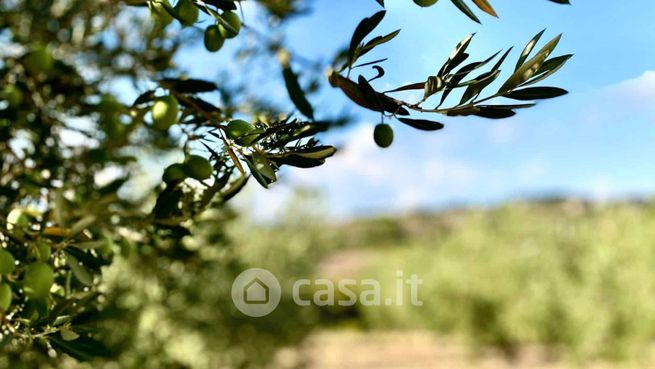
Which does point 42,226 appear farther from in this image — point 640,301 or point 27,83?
point 640,301

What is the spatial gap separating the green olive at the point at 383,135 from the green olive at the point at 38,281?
1.79 ft

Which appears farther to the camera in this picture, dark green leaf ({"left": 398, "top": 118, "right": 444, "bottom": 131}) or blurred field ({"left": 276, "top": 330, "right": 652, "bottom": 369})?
blurred field ({"left": 276, "top": 330, "right": 652, "bottom": 369})

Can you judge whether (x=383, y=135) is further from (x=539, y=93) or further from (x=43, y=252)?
(x=43, y=252)

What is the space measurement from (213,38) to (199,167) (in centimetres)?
28

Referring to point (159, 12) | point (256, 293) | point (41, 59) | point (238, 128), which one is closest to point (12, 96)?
point (41, 59)

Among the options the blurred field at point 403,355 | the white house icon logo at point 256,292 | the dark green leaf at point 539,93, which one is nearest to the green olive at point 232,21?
the dark green leaf at point 539,93

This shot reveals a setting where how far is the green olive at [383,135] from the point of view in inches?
40.5

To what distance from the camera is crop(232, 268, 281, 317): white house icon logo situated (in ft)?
33.3

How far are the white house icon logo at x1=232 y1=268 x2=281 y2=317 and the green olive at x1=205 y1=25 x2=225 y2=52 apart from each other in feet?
28.3

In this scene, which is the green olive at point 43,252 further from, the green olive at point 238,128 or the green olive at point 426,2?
the green olive at point 426,2

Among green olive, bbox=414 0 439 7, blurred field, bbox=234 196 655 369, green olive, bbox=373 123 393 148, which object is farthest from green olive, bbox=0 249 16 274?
blurred field, bbox=234 196 655 369

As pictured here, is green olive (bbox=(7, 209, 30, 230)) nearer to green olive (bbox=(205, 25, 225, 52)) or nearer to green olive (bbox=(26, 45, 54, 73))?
green olive (bbox=(26, 45, 54, 73))

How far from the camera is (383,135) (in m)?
1.03

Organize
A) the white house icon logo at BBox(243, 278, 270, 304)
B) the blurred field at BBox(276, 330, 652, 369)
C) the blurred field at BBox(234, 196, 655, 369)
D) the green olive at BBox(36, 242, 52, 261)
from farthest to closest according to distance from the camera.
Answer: the blurred field at BBox(276, 330, 652, 369) < the blurred field at BBox(234, 196, 655, 369) < the white house icon logo at BBox(243, 278, 270, 304) < the green olive at BBox(36, 242, 52, 261)
